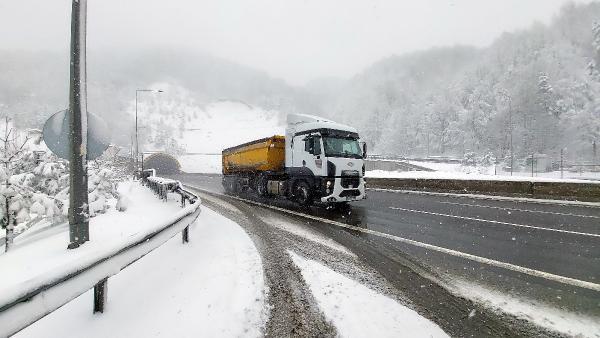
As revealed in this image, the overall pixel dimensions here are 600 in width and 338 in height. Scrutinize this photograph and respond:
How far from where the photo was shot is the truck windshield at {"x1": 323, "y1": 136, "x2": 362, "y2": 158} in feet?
39.5

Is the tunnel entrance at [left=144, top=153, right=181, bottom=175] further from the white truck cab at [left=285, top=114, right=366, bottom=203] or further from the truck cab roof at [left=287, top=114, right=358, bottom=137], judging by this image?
the white truck cab at [left=285, top=114, right=366, bottom=203]

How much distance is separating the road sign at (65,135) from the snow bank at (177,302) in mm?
2154

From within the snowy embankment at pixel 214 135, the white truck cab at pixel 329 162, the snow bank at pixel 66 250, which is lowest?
the snow bank at pixel 66 250

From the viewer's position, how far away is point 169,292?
14.2 ft

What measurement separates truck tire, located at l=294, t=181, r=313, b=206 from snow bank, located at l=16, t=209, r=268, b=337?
21.1 feet

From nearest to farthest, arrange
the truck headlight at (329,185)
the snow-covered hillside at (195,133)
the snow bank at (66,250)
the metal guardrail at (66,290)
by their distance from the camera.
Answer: the metal guardrail at (66,290) < the snow bank at (66,250) < the truck headlight at (329,185) < the snow-covered hillside at (195,133)

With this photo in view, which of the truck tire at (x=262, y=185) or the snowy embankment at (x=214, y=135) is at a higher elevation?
the snowy embankment at (x=214, y=135)

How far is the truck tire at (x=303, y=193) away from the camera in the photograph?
12.6 m

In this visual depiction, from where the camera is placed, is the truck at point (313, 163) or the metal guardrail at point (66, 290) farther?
the truck at point (313, 163)

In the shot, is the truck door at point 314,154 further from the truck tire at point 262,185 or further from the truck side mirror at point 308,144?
the truck tire at point 262,185

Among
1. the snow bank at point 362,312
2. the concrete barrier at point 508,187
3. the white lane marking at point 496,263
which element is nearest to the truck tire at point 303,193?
the white lane marking at point 496,263

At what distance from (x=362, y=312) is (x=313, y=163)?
29.1ft

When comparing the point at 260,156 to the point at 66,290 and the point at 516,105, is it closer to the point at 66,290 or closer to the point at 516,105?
the point at 66,290

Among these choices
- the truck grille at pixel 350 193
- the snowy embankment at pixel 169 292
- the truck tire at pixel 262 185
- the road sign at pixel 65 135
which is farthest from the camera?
the truck tire at pixel 262 185
